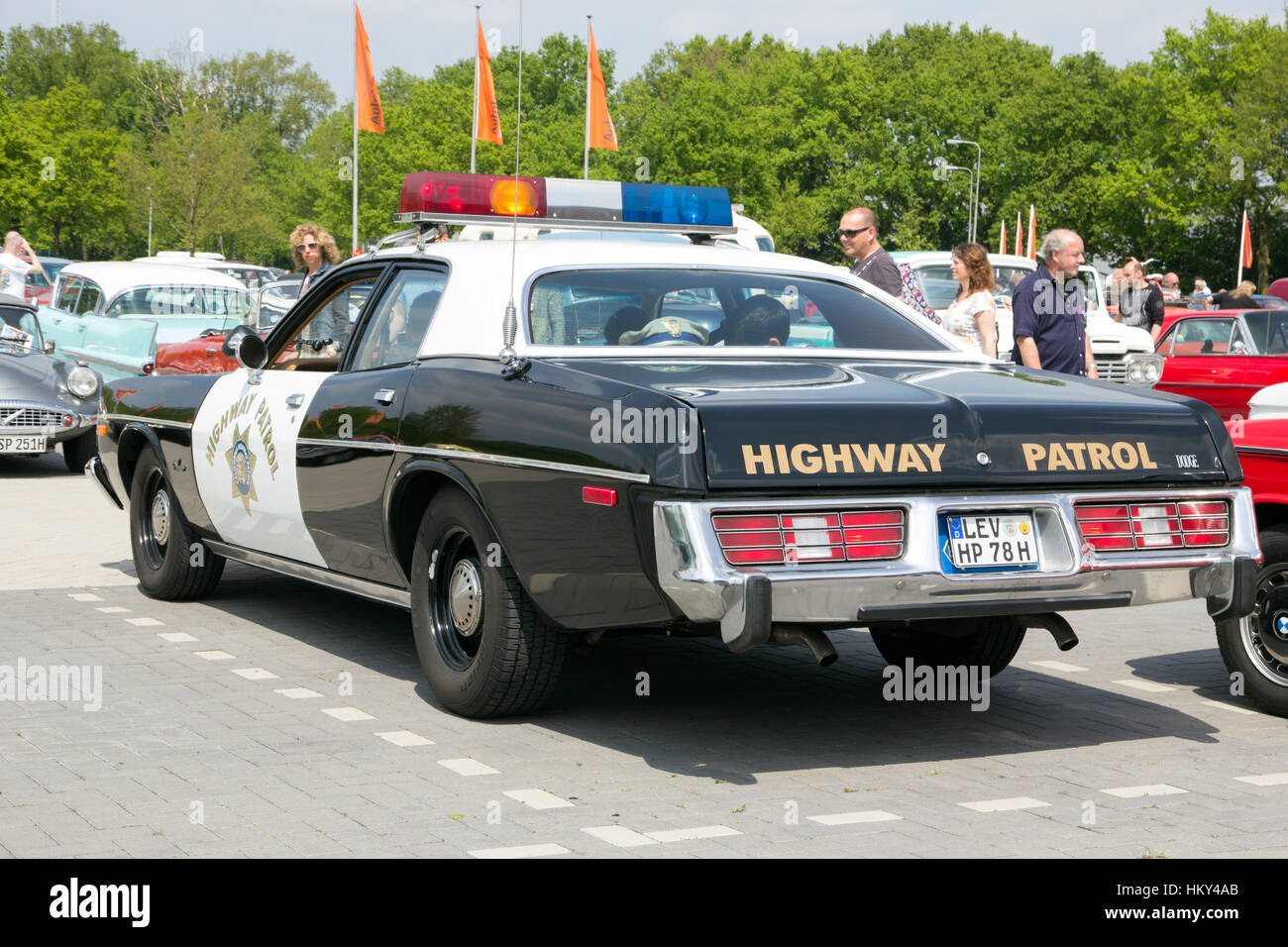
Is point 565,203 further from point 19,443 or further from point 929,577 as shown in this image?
point 19,443

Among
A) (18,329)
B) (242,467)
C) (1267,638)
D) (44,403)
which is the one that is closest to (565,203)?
(242,467)

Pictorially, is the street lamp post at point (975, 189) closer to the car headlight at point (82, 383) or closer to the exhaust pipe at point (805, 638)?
the car headlight at point (82, 383)

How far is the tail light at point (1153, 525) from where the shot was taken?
5.39m

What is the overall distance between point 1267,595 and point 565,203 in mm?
3347

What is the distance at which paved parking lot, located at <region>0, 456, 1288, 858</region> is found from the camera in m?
4.69

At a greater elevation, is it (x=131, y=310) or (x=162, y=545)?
(x=131, y=310)

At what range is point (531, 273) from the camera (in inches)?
248

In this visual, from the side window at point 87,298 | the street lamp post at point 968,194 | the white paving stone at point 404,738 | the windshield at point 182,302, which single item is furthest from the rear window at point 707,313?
the street lamp post at point 968,194

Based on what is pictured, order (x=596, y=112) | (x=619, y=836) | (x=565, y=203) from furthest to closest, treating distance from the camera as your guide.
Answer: (x=596, y=112) < (x=565, y=203) < (x=619, y=836)

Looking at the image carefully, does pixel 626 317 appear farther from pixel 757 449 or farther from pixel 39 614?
pixel 39 614

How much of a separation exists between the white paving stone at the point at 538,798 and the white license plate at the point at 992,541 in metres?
1.36

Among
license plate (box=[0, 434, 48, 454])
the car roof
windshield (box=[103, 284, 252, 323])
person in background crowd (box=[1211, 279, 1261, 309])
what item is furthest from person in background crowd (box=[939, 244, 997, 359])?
person in background crowd (box=[1211, 279, 1261, 309])
